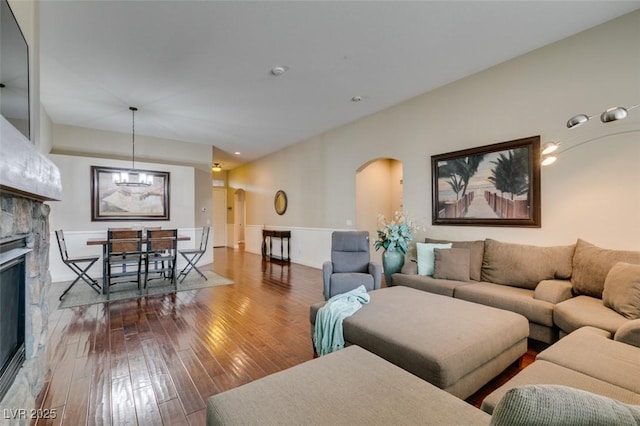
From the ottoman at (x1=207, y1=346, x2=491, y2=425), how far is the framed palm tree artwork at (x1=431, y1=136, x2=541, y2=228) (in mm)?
2917

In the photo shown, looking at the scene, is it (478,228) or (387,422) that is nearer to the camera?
(387,422)

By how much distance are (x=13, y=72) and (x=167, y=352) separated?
2.29 meters

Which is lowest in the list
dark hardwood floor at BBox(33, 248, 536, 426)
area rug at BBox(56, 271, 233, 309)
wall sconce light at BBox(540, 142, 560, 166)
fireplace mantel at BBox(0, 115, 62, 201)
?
dark hardwood floor at BBox(33, 248, 536, 426)

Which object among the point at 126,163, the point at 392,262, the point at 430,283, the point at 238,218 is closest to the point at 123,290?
the point at 126,163

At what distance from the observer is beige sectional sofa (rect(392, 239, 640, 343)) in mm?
2242

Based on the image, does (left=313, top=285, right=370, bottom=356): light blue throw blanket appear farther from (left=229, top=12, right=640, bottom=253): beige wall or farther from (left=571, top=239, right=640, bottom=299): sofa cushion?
(left=229, top=12, right=640, bottom=253): beige wall

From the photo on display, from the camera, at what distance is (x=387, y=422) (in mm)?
1037

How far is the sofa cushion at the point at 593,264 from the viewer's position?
2468mm

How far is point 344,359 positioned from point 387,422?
489 millimetres

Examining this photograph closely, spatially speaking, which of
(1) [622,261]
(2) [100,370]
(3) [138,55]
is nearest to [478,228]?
(1) [622,261]

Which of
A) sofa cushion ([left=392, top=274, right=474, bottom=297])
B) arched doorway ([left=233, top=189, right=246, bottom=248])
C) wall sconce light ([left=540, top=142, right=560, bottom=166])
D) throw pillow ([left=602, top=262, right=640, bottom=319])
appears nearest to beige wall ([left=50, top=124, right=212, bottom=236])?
arched doorway ([left=233, top=189, right=246, bottom=248])

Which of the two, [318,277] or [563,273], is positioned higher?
[563,273]

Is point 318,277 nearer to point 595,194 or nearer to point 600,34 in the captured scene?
point 595,194

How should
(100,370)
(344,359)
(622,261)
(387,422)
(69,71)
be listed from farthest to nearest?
(69,71)
(622,261)
(100,370)
(344,359)
(387,422)
